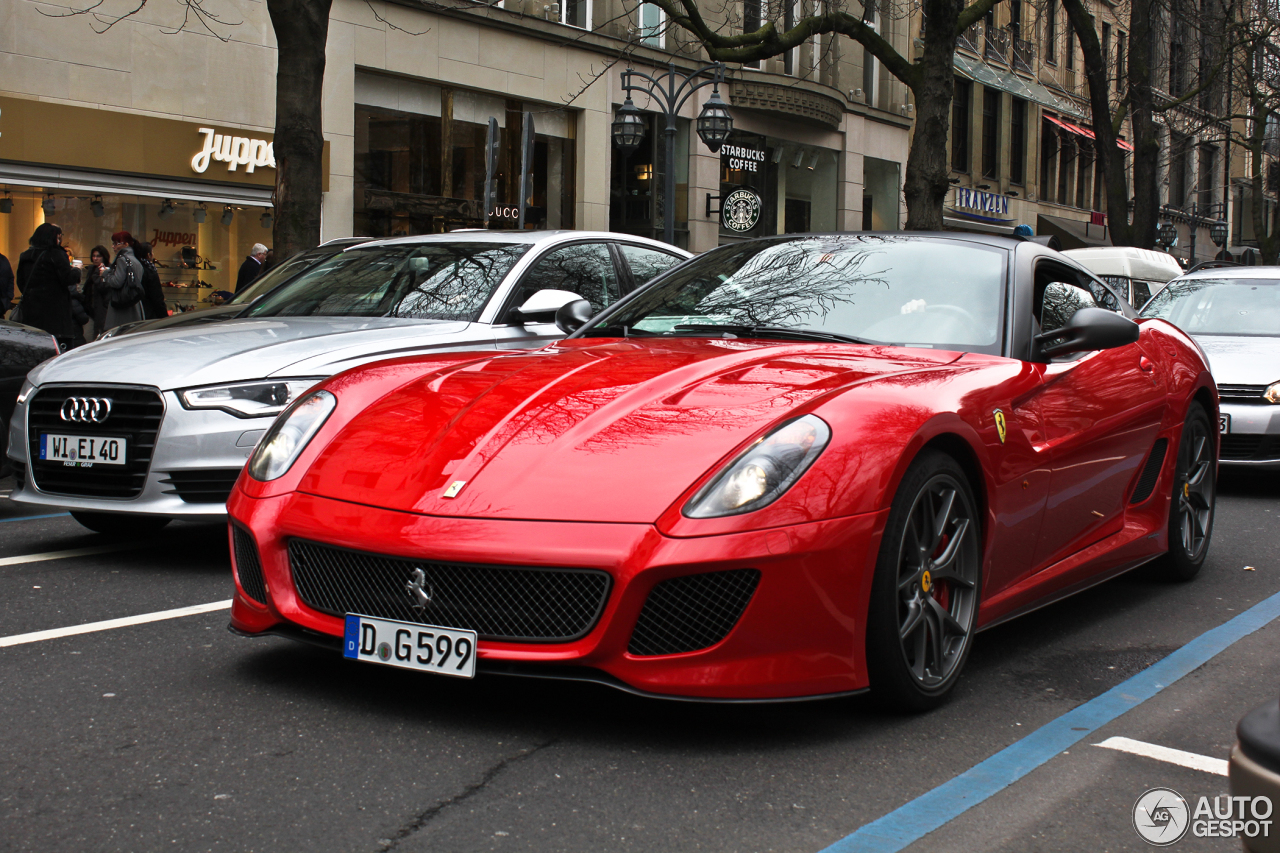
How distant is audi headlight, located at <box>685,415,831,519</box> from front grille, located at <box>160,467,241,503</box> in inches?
109

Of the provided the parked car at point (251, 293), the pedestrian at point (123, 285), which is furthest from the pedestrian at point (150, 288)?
the parked car at point (251, 293)

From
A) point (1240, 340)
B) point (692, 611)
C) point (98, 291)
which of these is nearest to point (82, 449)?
point (692, 611)

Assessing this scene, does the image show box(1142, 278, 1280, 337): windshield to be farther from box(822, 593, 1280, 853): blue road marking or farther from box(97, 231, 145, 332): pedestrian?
box(97, 231, 145, 332): pedestrian

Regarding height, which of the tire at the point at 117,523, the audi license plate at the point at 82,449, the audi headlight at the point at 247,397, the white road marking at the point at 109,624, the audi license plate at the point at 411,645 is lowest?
the white road marking at the point at 109,624

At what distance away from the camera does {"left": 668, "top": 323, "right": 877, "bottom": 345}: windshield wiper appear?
444cm

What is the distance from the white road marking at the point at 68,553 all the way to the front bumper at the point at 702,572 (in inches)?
118

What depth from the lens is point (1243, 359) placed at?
29.7ft

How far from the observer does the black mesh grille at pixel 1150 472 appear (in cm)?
515

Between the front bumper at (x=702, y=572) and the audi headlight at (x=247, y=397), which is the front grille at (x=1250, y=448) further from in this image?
the front bumper at (x=702, y=572)

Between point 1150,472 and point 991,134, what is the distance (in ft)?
124

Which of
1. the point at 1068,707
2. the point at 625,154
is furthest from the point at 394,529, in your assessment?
the point at 625,154

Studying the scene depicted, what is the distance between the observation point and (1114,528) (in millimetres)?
4922

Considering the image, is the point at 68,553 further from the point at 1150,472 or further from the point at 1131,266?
the point at 1131,266

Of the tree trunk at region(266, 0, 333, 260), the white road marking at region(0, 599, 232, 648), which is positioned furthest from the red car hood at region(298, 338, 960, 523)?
the tree trunk at region(266, 0, 333, 260)
